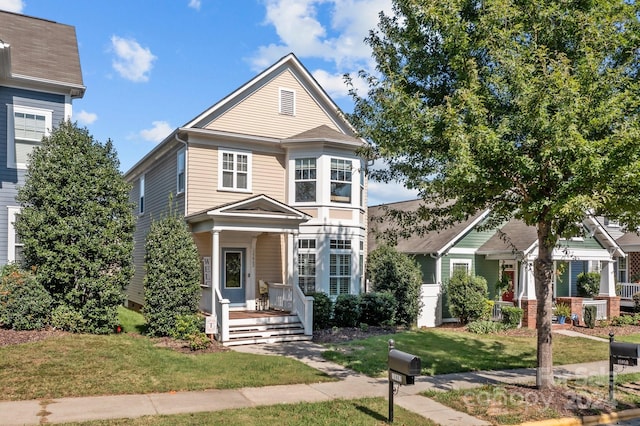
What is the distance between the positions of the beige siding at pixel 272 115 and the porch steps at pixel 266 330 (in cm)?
684

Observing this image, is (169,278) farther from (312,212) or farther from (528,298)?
(528,298)

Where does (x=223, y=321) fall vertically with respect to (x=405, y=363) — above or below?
below

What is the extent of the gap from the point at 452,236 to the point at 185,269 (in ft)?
36.4

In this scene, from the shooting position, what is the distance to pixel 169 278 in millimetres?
14305

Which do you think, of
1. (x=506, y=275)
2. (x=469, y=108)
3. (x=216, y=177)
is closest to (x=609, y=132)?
(x=469, y=108)

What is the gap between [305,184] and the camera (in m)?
18.3

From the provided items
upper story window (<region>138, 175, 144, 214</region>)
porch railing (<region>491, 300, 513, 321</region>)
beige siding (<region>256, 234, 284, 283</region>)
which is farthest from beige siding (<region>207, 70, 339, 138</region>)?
porch railing (<region>491, 300, 513, 321</region>)

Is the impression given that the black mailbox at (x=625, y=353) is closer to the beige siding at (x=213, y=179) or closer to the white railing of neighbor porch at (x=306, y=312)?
the white railing of neighbor porch at (x=306, y=312)


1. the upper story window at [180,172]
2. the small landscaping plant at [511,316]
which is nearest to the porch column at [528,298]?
the small landscaping plant at [511,316]

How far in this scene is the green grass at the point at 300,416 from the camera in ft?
24.8

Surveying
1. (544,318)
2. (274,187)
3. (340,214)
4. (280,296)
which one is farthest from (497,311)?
(544,318)

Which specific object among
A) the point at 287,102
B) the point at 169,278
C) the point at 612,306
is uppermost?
the point at 287,102

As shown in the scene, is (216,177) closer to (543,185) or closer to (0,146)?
(0,146)

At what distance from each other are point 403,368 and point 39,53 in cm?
1545
